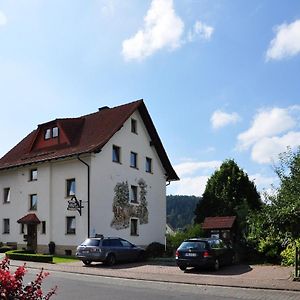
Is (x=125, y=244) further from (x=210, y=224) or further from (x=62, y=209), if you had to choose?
(x=62, y=209)

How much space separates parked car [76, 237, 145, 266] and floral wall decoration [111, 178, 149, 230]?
6.96 meters

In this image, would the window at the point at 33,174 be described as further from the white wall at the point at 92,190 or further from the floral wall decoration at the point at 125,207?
the floral wall decoration at the point at 125,207

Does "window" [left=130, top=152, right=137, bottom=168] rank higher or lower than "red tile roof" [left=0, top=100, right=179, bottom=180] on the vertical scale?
lower

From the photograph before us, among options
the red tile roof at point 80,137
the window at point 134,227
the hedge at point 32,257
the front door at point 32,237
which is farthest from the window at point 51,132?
the hedge at point 32,257

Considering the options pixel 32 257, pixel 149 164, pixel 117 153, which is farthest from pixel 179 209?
pixel 32 257

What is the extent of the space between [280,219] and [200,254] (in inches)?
150

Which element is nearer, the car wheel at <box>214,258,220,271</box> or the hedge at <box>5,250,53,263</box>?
the car wheel at <box>214,258,220,271</box>

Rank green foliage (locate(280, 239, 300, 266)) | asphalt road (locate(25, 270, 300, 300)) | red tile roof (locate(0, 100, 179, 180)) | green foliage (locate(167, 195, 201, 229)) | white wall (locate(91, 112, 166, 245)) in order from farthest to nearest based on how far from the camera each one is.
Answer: green foliage (locate(167, 195, 201, 229)), red tile roof (locate(0, 100, 179, 180)), white wall (locate(91, 112, 166, 245)), green foliage (locate(280, 239, 300, 266)), asphalt road (locate(25, 270, 300, 300))

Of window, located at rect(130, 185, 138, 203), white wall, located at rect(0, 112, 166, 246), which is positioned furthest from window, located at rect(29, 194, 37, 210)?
window, located at rect(130, 185, 138, 203)

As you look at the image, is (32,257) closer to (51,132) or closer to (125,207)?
(125,207)

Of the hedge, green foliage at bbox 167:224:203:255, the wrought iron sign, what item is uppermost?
the wrought iron sign

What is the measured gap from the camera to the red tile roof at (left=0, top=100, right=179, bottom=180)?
32.2 m

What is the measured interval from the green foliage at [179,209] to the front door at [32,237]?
78344mm

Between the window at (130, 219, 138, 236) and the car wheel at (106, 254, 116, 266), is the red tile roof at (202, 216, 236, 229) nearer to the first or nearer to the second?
the car wheel at (106, 254, 116, 266)
